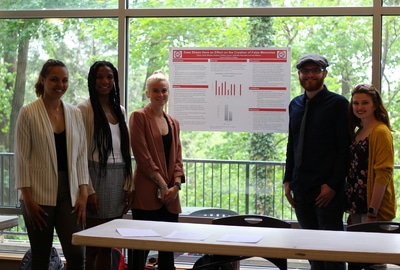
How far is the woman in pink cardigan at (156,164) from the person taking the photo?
4.08 metres

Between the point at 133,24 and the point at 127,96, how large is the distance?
595 millimetres

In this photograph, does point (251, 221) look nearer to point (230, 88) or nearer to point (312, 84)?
point (312, 84)

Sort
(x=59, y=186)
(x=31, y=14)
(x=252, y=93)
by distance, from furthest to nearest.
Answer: (x=31, y=14) < (x=252, y=93) < (x=59, y=186)

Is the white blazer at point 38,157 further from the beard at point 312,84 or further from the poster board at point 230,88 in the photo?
the beard at point 312,84

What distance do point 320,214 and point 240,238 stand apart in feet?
3.99

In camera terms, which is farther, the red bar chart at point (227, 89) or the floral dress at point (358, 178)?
the red bar chart at point (227, 89)

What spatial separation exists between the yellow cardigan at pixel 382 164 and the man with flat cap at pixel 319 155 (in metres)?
0.20

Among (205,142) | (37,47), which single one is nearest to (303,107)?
(205,142)

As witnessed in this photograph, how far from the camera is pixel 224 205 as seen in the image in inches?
190

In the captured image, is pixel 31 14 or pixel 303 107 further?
pixel 31 14

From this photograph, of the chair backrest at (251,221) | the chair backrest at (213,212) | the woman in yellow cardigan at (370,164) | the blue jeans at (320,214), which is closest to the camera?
the chair backrest at (251,221)

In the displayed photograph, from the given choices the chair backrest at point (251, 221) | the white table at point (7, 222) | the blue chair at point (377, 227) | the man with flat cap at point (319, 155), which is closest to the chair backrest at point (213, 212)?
the man with flat cap at point (319, 155)

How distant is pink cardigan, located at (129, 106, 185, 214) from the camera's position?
408 cm

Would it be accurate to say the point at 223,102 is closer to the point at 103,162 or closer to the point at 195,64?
the point at 195,64
